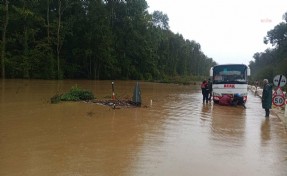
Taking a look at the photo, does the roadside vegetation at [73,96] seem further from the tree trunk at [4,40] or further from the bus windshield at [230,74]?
the tree trunk at [4,40]

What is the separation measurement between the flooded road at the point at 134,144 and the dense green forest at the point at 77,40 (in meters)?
33.9

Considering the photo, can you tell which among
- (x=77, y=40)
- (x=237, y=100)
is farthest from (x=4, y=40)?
(x=237, y=100)

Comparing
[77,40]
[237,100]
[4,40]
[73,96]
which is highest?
[77,40]

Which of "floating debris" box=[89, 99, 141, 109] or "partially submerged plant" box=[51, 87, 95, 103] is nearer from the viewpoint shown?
"floating debris" box=[89, 99, 141, 109]

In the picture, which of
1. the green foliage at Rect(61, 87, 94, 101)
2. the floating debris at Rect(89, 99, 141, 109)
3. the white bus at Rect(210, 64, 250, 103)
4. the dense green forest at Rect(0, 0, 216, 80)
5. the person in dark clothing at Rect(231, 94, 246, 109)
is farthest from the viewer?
the dense green forest at Rect(0, 0, 216, 80)

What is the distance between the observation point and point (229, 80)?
77.6 feet

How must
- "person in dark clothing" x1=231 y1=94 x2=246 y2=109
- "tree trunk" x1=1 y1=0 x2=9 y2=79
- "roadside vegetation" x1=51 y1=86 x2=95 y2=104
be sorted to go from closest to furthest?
"roadside vegetation" x1=51 y1=86 x2=95 y2=104 < "person in dark clothing" x1=231 y1=94 x2=246 y2=109 < "tree trunk" x1=1 y1=0 x2=9 y2=79

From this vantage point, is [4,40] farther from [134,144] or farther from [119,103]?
[134,144]

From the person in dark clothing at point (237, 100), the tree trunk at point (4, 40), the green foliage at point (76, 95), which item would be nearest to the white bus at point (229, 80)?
the person in dark clothing at point (237, 100)

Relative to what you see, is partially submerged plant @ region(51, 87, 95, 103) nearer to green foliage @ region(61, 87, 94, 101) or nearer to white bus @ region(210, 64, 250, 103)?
green foliage @ region(61, 87, 94, 101)

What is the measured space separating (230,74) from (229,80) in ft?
1.71

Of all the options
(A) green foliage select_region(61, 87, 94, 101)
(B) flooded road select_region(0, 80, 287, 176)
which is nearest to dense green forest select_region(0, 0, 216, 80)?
(A) green foliage select_region(61, 87, 94, 101)

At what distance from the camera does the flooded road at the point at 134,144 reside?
772 centimetres

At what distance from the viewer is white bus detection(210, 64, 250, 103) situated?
23.4m
